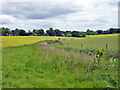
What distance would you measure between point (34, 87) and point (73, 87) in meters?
1.57

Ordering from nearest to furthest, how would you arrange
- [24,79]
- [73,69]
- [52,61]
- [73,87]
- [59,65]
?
[73,87] < [24,79] < [73,69] < [59,65] < [52,61]

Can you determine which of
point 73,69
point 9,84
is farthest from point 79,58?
point 9,84

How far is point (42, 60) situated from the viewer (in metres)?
9.16

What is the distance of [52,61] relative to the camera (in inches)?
336

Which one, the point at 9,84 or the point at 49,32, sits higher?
the point at 49,32

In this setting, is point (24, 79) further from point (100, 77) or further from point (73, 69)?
point (100, 77)

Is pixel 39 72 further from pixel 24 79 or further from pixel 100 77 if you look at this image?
pixel 100 77

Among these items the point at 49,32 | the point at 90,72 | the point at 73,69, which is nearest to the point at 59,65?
the point at 73,69

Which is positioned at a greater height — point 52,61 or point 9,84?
point 52,61

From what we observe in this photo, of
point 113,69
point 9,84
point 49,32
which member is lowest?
point 9,84

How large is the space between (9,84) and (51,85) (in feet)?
6.51

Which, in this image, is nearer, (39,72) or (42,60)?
(39,72)

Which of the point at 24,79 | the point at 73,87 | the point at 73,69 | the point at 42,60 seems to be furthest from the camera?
the point at 42,60

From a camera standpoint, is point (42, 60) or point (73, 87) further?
point (42, 60)
